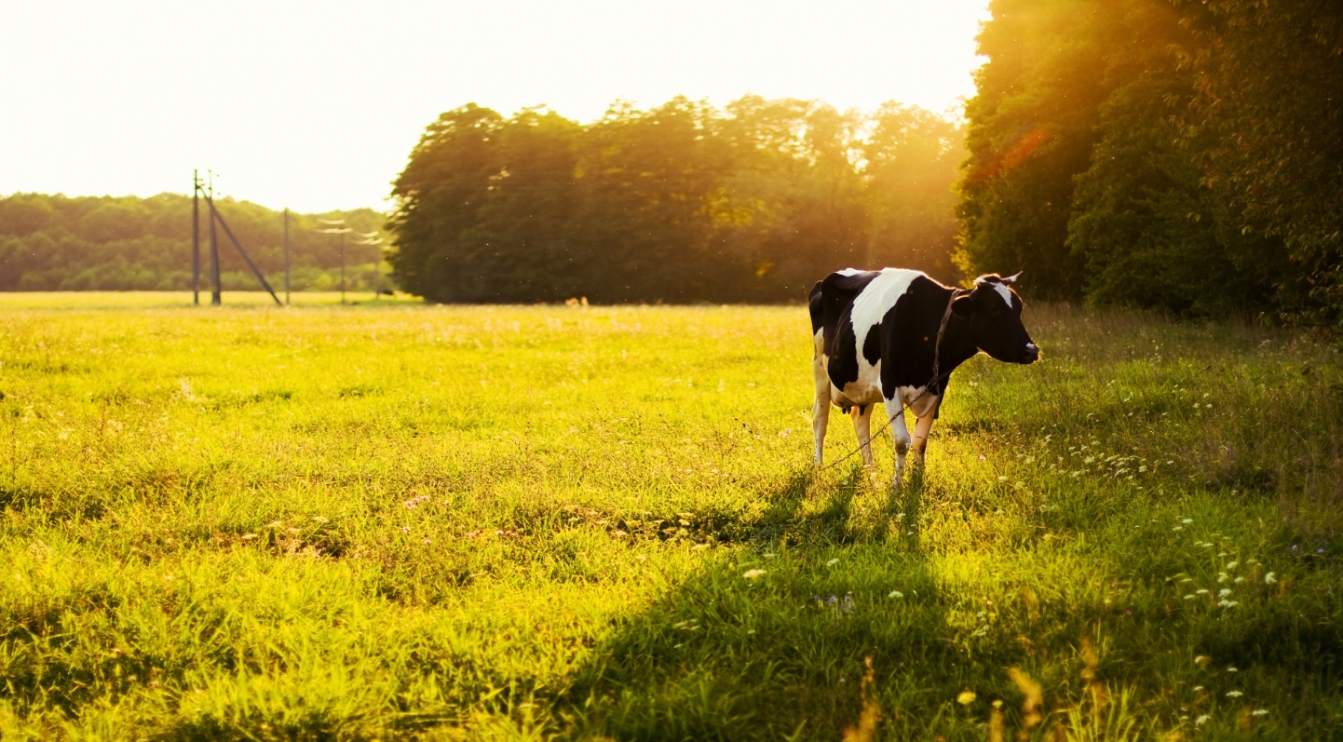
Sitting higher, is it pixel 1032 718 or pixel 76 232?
pixel 76 232

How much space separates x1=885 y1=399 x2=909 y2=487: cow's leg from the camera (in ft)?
26.4

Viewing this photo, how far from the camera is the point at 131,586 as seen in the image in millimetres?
5660

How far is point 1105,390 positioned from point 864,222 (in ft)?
199

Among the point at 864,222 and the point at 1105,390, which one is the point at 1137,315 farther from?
the point at 864,222

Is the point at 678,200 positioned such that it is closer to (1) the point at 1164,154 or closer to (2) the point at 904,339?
(1) the point at 1164,154

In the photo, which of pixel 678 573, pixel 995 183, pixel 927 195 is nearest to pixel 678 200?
pixel 927 195

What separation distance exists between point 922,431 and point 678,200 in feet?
213

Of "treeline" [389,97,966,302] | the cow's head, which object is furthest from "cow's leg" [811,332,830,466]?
"treeline" [389,97,966,302]

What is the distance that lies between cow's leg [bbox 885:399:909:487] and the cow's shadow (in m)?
1.45

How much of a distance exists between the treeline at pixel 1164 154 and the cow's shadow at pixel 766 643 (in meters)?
5.74

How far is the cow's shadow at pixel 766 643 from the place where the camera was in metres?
4.31

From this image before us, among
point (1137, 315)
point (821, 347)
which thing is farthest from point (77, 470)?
point (1137, 315)

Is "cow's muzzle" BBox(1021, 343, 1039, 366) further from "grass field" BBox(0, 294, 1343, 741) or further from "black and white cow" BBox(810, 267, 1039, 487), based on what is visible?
"grass field" BBox(0, 294, 1343, 741)

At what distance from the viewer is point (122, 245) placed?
110 metres
